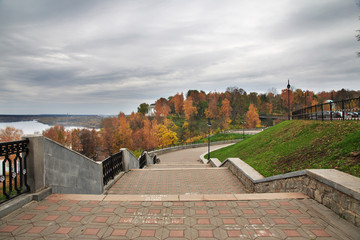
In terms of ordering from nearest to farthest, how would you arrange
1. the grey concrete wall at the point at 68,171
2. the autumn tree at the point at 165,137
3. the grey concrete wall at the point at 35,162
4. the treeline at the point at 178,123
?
the grey concrete wall at the point at 35,162 < the grey concrete wall at the point at 68,171 < the autumn tree at the point at 165,137 < the treeline at the point at 178,123

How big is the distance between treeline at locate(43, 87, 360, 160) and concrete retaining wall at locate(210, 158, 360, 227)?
112 ft

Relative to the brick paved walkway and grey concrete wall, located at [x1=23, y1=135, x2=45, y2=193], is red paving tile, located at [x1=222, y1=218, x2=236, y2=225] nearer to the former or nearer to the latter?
the brick paved walkway

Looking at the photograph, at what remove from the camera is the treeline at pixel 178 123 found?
5408 centimetres

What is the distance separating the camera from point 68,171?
513cm

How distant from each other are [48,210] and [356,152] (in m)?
7.56

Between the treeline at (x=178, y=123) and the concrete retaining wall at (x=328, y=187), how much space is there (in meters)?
34.3

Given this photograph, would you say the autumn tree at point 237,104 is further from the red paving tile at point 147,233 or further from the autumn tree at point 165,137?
the red paving tile at point 147,233

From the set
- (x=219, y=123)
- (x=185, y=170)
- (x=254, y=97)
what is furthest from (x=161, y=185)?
(x=254, y=97)

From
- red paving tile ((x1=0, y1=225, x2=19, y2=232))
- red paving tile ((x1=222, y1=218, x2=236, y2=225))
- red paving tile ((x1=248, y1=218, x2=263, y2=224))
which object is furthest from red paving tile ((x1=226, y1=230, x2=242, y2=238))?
red paving tile ((x1=0, y1=225, x2=19, y2=232))

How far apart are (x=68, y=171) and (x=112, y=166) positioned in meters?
2.82

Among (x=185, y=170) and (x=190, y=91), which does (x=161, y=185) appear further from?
(x=190, y=91)

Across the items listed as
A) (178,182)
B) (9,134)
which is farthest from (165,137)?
(178,182)

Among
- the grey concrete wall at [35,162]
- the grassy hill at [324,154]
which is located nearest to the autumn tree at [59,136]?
the grey concrete wall at [35,162]

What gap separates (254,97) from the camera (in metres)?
91.2
